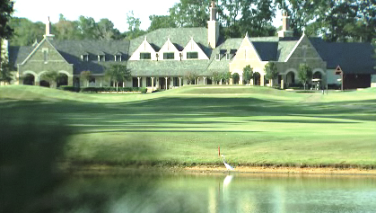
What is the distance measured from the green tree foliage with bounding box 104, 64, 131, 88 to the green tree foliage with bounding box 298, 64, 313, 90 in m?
24.2

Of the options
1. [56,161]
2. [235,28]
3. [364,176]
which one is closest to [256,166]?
[364,176]

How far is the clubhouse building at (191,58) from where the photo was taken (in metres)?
101

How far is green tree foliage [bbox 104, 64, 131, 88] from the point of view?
101562 millimetres

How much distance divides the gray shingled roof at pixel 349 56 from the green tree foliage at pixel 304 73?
8839mm

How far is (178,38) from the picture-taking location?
109062mm

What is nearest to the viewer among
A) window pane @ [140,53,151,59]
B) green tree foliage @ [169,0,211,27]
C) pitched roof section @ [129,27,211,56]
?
pitched roof section @ [129,27,211,56]

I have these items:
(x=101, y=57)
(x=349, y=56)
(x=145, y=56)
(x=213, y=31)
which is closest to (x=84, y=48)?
(x=101, y=57)

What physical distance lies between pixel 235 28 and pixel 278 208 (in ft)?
352

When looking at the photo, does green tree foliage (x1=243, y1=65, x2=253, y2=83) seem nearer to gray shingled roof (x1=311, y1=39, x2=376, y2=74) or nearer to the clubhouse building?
the clubhouse building

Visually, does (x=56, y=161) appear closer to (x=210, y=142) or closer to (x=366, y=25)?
(x=210, y=142)

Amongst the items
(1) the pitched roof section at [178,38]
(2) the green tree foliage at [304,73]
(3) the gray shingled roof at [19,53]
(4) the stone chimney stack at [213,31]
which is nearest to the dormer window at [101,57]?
(1) the pitched roof section at [178,38]

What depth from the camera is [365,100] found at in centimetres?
6581

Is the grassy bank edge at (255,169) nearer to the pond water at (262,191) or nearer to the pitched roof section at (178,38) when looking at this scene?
the pond water at (262,191)

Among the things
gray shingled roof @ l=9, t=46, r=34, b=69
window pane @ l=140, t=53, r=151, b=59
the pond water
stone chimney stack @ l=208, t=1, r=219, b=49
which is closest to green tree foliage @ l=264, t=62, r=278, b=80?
stone chimney stack @ l=208, t=1, r=219, b=49
